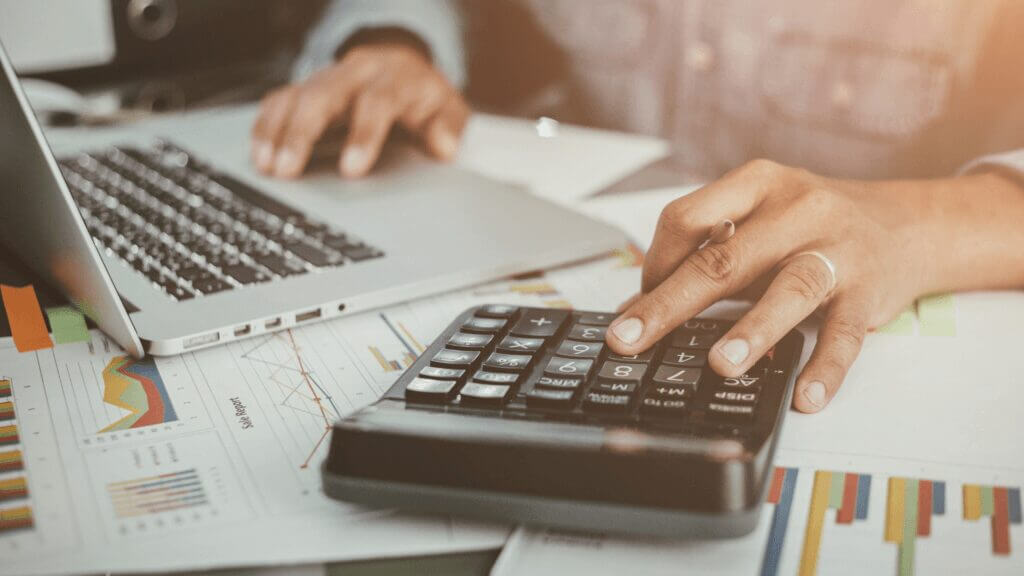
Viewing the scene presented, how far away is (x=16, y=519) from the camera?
383 mm

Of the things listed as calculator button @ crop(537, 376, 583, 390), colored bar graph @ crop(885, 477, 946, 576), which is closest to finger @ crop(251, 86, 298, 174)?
calculator button @ crop(537, 376, 583, 390)

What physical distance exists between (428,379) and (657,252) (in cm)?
18

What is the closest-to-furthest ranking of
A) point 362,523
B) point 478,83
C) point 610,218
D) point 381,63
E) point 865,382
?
1. point 362,523
2. point 865,382
3. point 610,218
4. point 381,63
5. point 478,83

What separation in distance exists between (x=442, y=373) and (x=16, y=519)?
0.60 ft

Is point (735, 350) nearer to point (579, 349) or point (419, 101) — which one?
point (579, 349)

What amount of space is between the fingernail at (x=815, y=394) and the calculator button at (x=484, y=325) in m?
0.15

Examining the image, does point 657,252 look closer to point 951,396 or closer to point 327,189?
point 951,396

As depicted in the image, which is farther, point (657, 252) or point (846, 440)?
point (657, 252)

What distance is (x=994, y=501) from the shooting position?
1.28 ft

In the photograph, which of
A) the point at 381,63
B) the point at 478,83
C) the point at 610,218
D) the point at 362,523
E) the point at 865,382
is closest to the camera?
the point at 362,523

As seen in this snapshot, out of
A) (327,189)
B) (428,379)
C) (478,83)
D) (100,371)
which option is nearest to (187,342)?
(100,371)

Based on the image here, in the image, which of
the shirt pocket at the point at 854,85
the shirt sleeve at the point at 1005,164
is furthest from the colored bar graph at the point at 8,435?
the shirt pocket at the point at 854,85

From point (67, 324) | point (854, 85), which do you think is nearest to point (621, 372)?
point (67, 324)

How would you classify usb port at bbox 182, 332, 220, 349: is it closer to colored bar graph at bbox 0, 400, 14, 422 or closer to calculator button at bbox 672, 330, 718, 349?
colored bar graph at bbox 0, 400, 14, 422
